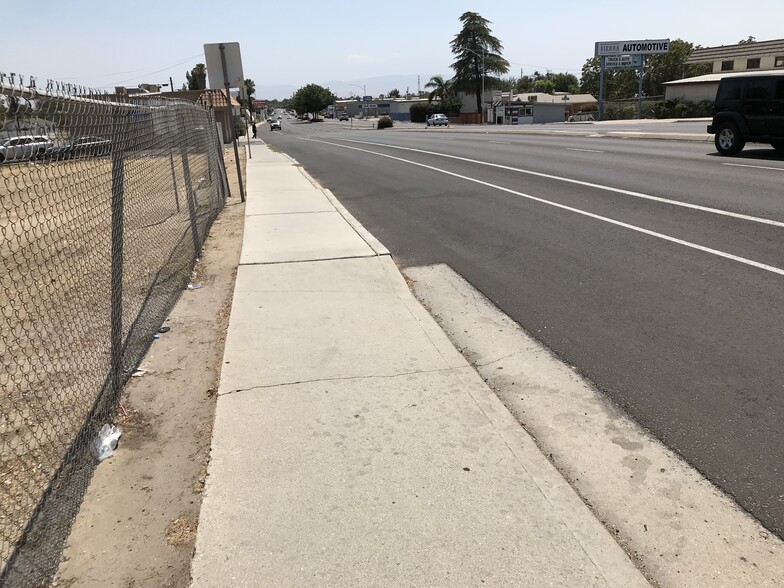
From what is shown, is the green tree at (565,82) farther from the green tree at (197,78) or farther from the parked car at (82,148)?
the parked car at (82,148)

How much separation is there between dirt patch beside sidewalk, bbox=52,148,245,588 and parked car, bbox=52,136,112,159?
64.3 inches

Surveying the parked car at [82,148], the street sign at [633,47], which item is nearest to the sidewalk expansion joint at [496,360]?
the parked car at [82,148]

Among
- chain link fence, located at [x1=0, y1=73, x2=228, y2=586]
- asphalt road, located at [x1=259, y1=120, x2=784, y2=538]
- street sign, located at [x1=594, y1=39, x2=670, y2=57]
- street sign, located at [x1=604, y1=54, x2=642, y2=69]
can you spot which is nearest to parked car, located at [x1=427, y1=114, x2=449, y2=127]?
street sign, located at [x1=594, y1=39, x2=670, y2=57]

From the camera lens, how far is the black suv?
48.7ft

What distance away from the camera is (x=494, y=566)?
99.3 inches

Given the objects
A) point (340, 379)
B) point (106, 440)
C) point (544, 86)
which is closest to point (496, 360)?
point (340, 379)

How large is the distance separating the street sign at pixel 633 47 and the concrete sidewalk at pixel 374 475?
2610 inches

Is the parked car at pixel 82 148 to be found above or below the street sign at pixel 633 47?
below

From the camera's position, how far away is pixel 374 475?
3.14 meters

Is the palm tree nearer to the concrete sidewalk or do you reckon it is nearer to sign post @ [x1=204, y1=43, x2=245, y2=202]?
sign post @ [x1=204, y1=43, x2=245, y2=202]

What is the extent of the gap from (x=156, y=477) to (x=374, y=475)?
1240 mm

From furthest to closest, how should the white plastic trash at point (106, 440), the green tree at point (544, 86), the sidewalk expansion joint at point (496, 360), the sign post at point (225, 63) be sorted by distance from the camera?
the green tree at point (544, 86), the sign post at point (225, 63), the sidewalk expansion joint at point (496, 360), the white plastic trash at point (106, 440)

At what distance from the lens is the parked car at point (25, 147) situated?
9.41 ft

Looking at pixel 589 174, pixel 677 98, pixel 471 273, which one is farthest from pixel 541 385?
pixel 677 98
